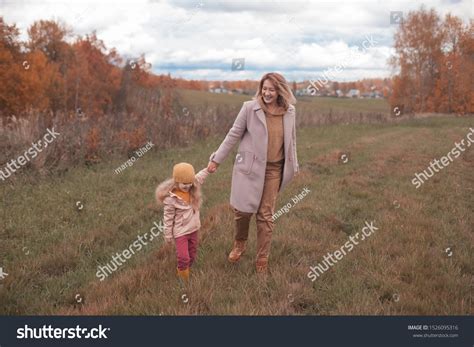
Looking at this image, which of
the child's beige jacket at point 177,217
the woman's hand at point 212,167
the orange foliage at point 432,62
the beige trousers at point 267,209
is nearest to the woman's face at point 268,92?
the beige trousers at point 267,209

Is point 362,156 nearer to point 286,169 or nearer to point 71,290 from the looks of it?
point 286,169

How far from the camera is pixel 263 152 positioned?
4664mm

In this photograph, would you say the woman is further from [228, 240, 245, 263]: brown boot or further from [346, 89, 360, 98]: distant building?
[346, 89, 360, 98]: distant building

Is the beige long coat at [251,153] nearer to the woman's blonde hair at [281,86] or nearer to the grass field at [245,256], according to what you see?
the woman's blonde hair at [281,86]

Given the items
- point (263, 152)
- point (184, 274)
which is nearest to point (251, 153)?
point (263, 152)

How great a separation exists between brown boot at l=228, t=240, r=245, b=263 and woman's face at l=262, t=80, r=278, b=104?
1.73 meters

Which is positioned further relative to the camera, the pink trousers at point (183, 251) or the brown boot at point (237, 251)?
the brown boot at point (237, 251)

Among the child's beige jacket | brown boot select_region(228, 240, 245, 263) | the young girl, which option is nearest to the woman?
brown boot select_region(228, 240, 245, 263)

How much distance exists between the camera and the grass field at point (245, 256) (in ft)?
13.3

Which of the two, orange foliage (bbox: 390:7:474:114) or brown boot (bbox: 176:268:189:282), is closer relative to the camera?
brown boot (bbox: 176:268:189:282)

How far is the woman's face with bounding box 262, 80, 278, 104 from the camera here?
458 centimetres

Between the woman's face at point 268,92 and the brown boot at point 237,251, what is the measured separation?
1728mm

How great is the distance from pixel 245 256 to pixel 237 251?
0.20 meters
